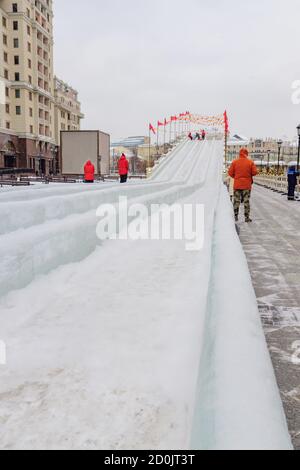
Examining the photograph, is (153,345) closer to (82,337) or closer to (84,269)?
(82,337)

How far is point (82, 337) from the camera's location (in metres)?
2.21

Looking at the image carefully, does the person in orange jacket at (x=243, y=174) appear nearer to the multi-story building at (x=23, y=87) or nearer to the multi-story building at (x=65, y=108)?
the multi-story building at (x=23, y=87)

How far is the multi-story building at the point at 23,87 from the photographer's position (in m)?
45.1

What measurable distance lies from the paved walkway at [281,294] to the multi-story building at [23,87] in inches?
1576

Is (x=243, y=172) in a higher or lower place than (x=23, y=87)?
lower

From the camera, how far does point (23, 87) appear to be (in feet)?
156

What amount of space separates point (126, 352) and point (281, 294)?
6.98ft

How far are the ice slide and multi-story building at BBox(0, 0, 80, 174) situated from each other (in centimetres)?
4229

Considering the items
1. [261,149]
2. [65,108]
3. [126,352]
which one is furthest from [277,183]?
[261,149]
